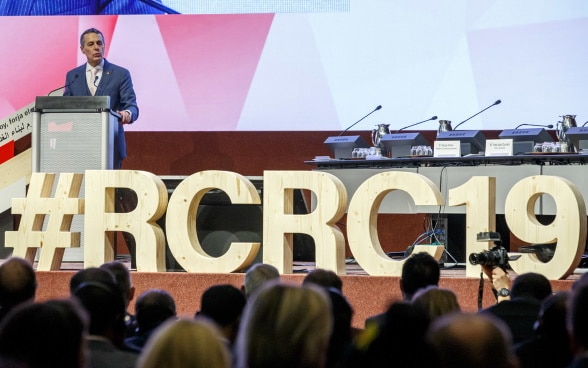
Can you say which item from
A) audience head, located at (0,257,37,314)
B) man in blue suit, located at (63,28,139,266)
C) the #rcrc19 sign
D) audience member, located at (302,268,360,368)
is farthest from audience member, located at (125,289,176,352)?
man in blue suit, located at (63,28,139,266)

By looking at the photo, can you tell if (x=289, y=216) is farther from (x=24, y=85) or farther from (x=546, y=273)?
(x=24, y=85)

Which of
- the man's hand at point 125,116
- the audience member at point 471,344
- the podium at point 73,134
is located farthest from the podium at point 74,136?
the audience member at point 471,344

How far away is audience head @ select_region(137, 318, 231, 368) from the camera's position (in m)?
1.73

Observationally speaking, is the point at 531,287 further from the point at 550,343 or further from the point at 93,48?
the point at 93,48

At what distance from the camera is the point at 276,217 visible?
611 centimetres

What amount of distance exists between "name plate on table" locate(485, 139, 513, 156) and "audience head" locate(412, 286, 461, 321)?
4.45 metres

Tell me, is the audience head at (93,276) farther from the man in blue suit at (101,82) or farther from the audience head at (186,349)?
the man in blue suit at (101,82)

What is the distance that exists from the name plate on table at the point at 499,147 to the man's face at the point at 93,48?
134 inches

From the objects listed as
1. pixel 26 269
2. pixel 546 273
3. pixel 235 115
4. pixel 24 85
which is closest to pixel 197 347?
pixel 26 269

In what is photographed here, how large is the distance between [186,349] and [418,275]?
2.58m

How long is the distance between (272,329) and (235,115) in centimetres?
775

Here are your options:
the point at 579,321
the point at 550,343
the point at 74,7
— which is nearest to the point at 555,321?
the point at 550,343

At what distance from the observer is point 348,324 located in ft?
10.7

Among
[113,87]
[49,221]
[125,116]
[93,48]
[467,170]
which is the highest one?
[93,48]
